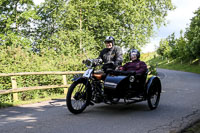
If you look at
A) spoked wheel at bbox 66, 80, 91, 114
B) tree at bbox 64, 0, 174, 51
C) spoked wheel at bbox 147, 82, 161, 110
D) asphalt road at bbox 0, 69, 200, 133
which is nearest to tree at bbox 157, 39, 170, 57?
tree at bbox 64, 0, 174, 51

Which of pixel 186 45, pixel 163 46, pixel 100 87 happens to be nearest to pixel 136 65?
pixel 100 87

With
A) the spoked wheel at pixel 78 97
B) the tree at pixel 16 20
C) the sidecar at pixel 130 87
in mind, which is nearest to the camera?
the spoked wheel at pixel 78 97

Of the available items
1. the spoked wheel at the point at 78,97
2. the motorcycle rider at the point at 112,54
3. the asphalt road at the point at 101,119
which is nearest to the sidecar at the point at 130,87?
the asphalt road at the point at 101,119

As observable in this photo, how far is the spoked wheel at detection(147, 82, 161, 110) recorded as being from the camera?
6.61 meters

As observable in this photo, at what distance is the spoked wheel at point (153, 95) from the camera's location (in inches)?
260

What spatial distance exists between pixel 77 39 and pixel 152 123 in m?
14.1

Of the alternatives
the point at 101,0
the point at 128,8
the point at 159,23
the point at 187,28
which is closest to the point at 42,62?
the point at 128,8

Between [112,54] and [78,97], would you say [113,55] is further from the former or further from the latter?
[78,97]

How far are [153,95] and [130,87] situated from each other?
115 cm

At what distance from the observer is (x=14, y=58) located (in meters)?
10.1

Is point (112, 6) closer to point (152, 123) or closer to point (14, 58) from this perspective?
point (14, 58)

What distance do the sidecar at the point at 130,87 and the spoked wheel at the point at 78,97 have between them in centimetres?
53

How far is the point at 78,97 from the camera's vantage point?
5793mm

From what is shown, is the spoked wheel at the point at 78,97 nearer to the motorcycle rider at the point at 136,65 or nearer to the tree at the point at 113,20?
the motorcycle rider at the point at 136,65
